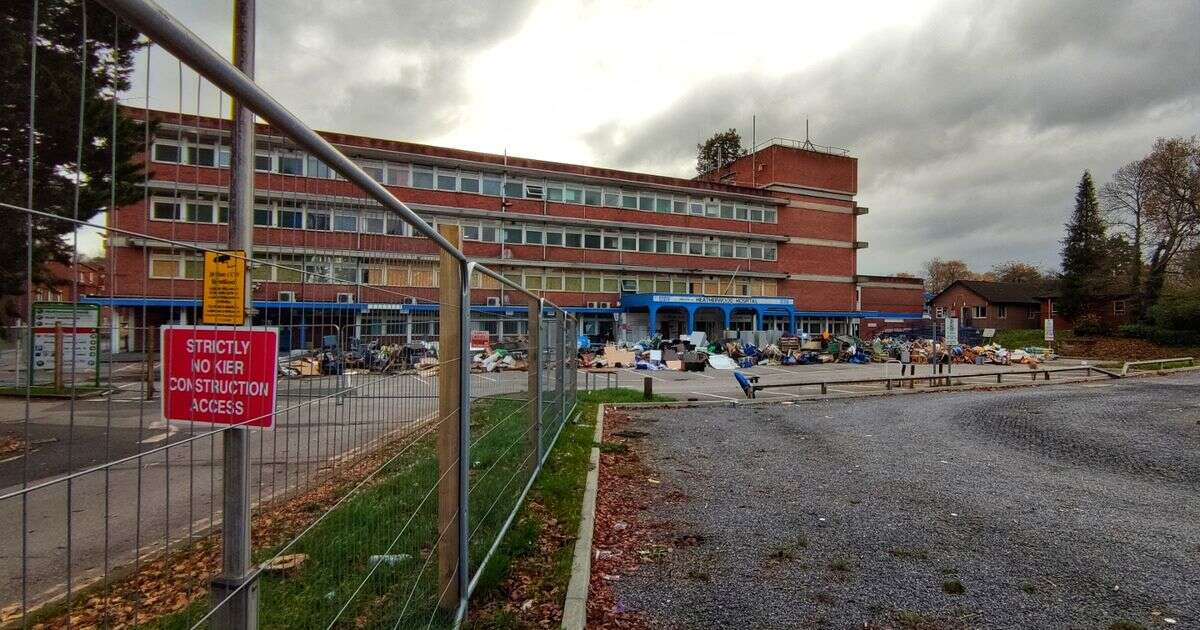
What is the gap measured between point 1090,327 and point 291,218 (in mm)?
62236

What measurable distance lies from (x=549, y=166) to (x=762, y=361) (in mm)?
20929

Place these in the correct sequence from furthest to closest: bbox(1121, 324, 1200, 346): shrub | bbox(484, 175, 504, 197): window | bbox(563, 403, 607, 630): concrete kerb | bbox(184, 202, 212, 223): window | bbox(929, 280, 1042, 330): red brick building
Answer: bbox(929, 280, 1042, 330): red brick building
bbox(484, 175, 504, 197): window
bbox(1121, 324, 1200, 346): shrub
bbox(563, 403, 607, 630): concrete kerb
bbox(184, 202, 212, 223): window

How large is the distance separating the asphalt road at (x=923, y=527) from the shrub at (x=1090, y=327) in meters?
46.2

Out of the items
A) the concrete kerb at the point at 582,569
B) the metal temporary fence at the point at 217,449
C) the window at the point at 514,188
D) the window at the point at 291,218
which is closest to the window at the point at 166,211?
the metal temporary fence at the point at 217,449

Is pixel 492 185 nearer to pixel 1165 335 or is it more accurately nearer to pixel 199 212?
pixel 199 212

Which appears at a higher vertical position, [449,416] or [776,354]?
[449,416]

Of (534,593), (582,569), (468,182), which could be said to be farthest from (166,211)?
(468,182)

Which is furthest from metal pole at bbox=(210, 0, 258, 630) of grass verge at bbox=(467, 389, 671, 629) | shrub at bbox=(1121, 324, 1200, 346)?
shrub at bbox=(1121, 324, 1200, 346)

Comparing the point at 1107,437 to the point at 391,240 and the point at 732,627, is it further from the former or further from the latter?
the point at 391,240

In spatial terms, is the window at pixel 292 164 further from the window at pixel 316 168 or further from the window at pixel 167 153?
the window at pixel 167 153

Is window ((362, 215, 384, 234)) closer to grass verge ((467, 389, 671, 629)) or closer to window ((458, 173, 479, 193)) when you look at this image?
grass verge ((467, 389, 671, 629))

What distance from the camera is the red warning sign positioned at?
1.28 meters

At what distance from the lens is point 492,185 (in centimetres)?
4284

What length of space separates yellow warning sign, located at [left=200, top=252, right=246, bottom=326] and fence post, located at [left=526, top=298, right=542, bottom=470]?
4.19 m
